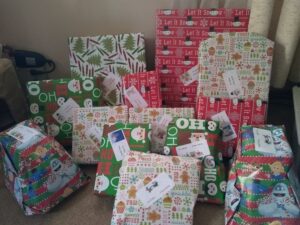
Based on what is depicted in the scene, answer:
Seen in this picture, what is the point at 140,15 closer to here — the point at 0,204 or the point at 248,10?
the point at 248,10

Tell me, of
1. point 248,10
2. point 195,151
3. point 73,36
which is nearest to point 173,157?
point 195,151

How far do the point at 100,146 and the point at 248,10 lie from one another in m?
1.09

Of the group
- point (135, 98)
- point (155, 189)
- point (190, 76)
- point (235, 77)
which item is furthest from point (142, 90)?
point (155, 189)

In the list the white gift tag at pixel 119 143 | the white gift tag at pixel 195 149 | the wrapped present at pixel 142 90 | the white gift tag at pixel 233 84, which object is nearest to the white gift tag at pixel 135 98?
the wrapped present at pixel 142 90

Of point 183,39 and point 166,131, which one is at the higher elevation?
point 183,39

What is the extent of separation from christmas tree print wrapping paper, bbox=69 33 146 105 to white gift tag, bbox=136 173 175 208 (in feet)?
2.25

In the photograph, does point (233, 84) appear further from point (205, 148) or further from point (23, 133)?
point (23, 133)

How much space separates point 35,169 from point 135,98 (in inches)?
26.4

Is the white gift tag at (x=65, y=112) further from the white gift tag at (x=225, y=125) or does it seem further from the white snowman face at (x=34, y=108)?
the white gift tag at (x=225, y=125)

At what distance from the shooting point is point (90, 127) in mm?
1760

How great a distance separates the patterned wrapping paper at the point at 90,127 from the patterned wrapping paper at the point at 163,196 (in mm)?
308

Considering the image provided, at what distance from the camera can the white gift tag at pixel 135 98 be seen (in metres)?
1.80

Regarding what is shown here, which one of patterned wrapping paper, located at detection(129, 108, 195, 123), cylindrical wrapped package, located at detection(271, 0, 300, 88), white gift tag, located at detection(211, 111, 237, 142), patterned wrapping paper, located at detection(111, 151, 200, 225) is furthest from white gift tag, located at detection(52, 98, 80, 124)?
cylindrical wrapped package, located at detection(271, 0, 300, 88)

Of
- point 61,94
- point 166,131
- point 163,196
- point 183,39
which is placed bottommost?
point 163,196
